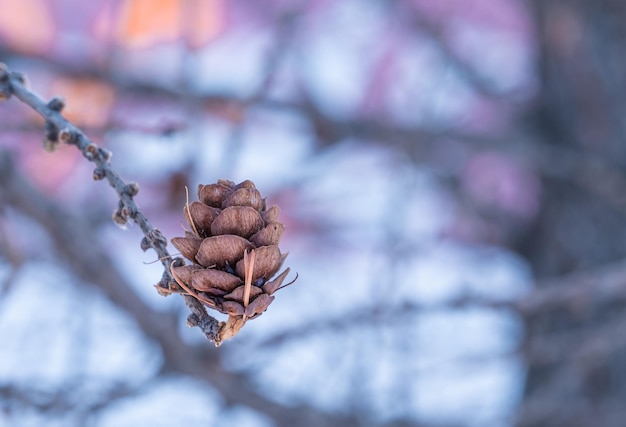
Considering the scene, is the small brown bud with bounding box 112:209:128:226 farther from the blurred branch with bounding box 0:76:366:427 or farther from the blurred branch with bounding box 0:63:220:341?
the blurred branch with bounding box 0:76:366:427

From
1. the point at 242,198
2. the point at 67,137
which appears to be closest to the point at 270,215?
the point at 242,198

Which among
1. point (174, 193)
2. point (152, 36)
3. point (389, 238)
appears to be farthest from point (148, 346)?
point (152, 36)

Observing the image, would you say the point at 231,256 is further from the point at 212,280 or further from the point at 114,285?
the point at 114,285

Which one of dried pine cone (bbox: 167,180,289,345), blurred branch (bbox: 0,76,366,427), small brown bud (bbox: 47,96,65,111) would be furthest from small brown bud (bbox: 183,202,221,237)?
blurred branch (bbox: 0,76,366,427)

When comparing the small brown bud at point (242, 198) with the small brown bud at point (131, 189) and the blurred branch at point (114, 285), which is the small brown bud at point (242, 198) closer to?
the small brown bud at point (131, 189)

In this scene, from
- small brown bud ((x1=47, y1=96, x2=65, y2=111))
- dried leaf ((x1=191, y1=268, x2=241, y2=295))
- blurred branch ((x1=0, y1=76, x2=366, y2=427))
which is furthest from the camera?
blurred branch ((x1=0, y1=76, x2=366, y2=427))

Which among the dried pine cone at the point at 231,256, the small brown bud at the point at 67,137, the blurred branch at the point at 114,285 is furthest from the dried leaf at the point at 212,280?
the blurred branch at the point at 114,285

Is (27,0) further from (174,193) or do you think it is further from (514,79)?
(514,79)

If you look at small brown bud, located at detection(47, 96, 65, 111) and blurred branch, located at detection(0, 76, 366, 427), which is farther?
blurred branch, located at detection(0, 76, 366, 427)

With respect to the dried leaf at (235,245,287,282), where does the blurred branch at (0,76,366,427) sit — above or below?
above
